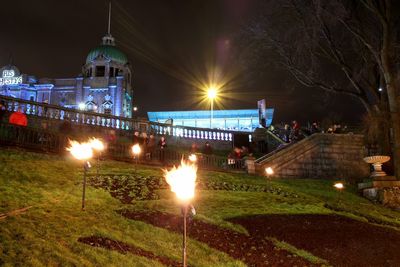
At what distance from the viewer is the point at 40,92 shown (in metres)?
98.1

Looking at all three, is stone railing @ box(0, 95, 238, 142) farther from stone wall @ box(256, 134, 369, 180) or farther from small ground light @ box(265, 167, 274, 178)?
small ground light @ box(265, 167, 274, 178)

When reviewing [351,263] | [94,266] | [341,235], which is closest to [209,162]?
[341,235]

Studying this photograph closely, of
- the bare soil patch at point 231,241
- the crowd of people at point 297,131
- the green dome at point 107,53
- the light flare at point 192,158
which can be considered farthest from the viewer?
the green dome at point 107,53

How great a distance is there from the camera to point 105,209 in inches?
503

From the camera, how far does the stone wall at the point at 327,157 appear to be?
27203 mm

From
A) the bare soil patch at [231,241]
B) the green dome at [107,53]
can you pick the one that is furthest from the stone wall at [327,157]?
the green dome at [107,53]

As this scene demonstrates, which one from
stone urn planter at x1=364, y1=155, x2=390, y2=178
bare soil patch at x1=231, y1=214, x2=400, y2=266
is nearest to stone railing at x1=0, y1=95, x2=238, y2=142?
stone urn planter at x1=364, y1=155, x2=390, y2=178

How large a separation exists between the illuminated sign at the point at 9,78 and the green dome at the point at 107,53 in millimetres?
17658

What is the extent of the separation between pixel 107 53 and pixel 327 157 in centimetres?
8435

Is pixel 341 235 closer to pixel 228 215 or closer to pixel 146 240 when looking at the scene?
pixel 228 215

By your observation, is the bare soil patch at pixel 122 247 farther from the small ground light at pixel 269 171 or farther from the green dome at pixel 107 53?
Answer: the green dome at pixel 107 53

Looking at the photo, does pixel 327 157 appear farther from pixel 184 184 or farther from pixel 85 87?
pixel 85 87

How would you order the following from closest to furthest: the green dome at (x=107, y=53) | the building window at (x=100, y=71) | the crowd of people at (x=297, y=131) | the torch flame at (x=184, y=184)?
the torch flame at (x=184, y=184), the crowd of people at (x=297, y=131), the building window at (x=100, y=71), the green dome at (x=107, y=53)

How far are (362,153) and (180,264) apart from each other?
73.7ft
